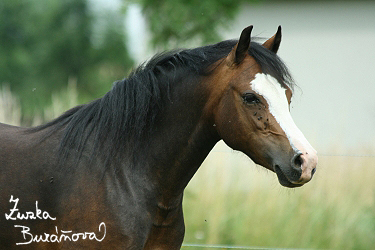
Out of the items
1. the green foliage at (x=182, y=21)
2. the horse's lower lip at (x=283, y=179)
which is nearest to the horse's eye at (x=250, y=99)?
the horse's lower lip at (x=283, y=179)

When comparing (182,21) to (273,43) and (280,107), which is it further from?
(280,107)

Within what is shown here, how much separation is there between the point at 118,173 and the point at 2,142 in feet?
2.35

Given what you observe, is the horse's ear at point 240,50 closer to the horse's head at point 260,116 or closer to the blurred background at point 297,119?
the horse's head at point 260,116

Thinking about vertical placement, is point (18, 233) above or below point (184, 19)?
below

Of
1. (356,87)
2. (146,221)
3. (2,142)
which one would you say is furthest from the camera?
(356,87)

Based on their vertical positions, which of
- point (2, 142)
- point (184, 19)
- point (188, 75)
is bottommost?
point (2, 142)

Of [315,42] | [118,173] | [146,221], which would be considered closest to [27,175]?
[118,173]

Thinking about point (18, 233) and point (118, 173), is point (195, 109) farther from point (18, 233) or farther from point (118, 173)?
point (18, 233)

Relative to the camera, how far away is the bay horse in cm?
229

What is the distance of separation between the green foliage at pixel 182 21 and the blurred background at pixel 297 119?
1cm

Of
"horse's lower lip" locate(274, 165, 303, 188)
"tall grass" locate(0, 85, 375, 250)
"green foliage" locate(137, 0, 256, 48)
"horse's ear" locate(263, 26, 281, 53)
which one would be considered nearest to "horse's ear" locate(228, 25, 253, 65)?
"horse's ear" locate(263, 26, 281, 53)

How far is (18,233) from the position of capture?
2381mm

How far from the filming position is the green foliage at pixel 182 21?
5492mm

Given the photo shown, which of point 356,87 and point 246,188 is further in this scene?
point 356,87
